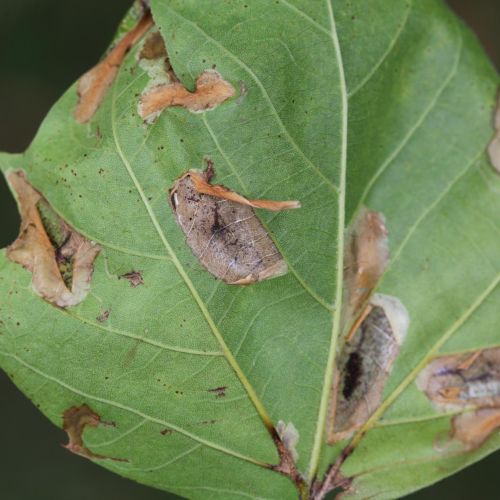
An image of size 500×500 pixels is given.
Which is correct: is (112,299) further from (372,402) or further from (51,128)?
(372,402)

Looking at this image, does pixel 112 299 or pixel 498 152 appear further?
pixel 498 152

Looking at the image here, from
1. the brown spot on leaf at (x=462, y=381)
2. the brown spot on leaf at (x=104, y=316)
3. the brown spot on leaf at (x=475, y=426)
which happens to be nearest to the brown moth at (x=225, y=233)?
the brown spot on leaf at (x=104, y=316)

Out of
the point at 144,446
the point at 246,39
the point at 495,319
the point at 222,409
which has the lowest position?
the point at 144,446

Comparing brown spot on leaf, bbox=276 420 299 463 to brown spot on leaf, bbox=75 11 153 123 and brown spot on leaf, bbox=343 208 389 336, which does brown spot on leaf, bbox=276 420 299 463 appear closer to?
brown spot on leaf, bbox=343 208 389 336

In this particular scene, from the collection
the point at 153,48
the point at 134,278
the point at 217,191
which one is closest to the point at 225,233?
the point at 217,191

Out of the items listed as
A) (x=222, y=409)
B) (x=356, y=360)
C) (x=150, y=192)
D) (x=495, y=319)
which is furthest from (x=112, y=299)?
→ (x=495, y=319)

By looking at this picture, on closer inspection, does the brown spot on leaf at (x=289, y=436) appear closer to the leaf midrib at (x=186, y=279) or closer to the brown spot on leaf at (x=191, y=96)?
the leaf midrib at (x=186, y=279)
